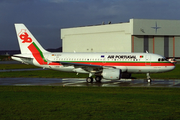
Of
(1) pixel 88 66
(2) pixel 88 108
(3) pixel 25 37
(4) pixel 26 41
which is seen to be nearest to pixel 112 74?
(1) pixel 88 66

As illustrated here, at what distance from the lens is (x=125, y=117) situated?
39.0ft

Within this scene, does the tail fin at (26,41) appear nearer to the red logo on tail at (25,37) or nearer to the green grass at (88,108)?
the red logo on tail at (25,37)

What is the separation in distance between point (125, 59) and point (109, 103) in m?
16.1

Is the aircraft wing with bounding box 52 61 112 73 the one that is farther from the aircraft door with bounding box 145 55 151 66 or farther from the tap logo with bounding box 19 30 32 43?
the tap logo with bounding box 19 30 32 43

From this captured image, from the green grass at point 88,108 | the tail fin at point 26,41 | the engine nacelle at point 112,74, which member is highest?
the tail fin at point 26,41

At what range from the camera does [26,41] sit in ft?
108

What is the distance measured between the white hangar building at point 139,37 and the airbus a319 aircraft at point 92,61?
51922mm

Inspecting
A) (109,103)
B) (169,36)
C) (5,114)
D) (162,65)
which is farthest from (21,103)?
(169,36)

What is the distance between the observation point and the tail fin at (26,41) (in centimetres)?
3275

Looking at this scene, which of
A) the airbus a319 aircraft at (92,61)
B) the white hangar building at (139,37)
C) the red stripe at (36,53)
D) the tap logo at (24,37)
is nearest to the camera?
the airbus a319 aircraft at (92,61)

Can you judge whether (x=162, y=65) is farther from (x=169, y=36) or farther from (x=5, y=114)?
(x=169, y=36)

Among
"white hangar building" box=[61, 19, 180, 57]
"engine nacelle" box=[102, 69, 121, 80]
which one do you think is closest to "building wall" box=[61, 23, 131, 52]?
"white hangar building" box=[61, 19, 180, 57]

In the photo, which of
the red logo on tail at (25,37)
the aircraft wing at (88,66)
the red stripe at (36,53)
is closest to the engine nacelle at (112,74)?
the aircraft wing at (88,66)

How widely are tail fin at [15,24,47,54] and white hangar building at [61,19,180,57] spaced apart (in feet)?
173
